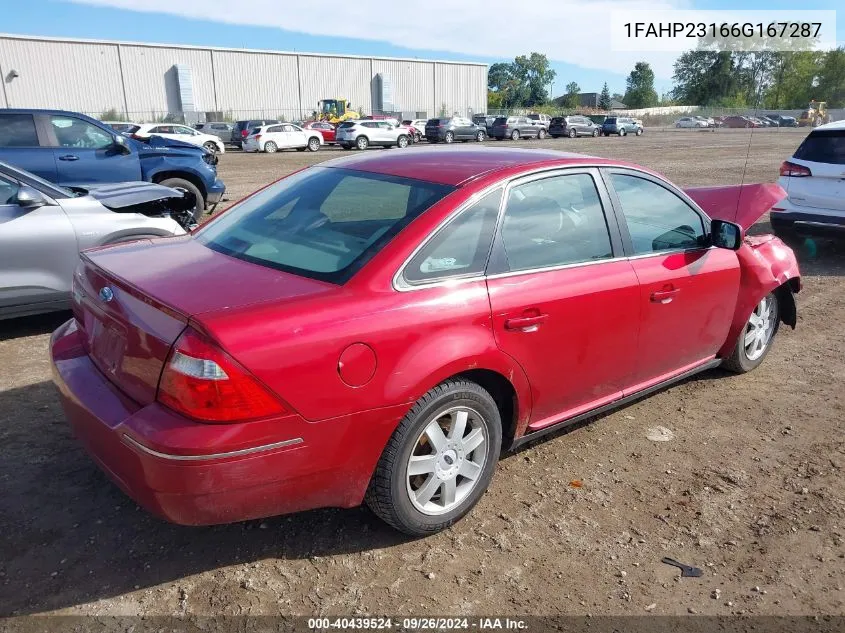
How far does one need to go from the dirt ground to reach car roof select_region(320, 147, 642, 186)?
1.57 meters

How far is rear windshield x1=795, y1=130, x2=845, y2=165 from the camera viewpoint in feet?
27.0

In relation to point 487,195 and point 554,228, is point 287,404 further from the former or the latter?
point 554,228

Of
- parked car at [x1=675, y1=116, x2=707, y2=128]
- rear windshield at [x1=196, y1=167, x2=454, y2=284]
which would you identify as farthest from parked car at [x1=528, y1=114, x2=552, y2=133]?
rear windshield at [x1=196, y1=167, x2=454, y2=284]

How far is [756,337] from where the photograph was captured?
15.9 ft

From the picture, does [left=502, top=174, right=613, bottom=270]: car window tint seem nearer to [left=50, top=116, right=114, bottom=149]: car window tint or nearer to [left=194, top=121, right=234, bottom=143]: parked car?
[left=50, top=116, right=114, bottom=149]: car window tint

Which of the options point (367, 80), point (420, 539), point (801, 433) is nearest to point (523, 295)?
point (420, 539)

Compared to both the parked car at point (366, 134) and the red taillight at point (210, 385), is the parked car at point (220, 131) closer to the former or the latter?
the parked car at point (366, 134)

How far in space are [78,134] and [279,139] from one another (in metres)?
24.9

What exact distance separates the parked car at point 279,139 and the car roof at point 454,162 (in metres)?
30.2

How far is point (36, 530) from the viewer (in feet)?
9.78

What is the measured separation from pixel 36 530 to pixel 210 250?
1.45 meters

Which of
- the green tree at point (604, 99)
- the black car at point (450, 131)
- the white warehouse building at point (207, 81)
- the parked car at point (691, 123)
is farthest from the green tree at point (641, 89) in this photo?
the black car at point (450, 131)

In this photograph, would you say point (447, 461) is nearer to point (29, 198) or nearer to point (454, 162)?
point (454, 162)

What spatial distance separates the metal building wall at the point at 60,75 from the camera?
46062 millimetres
